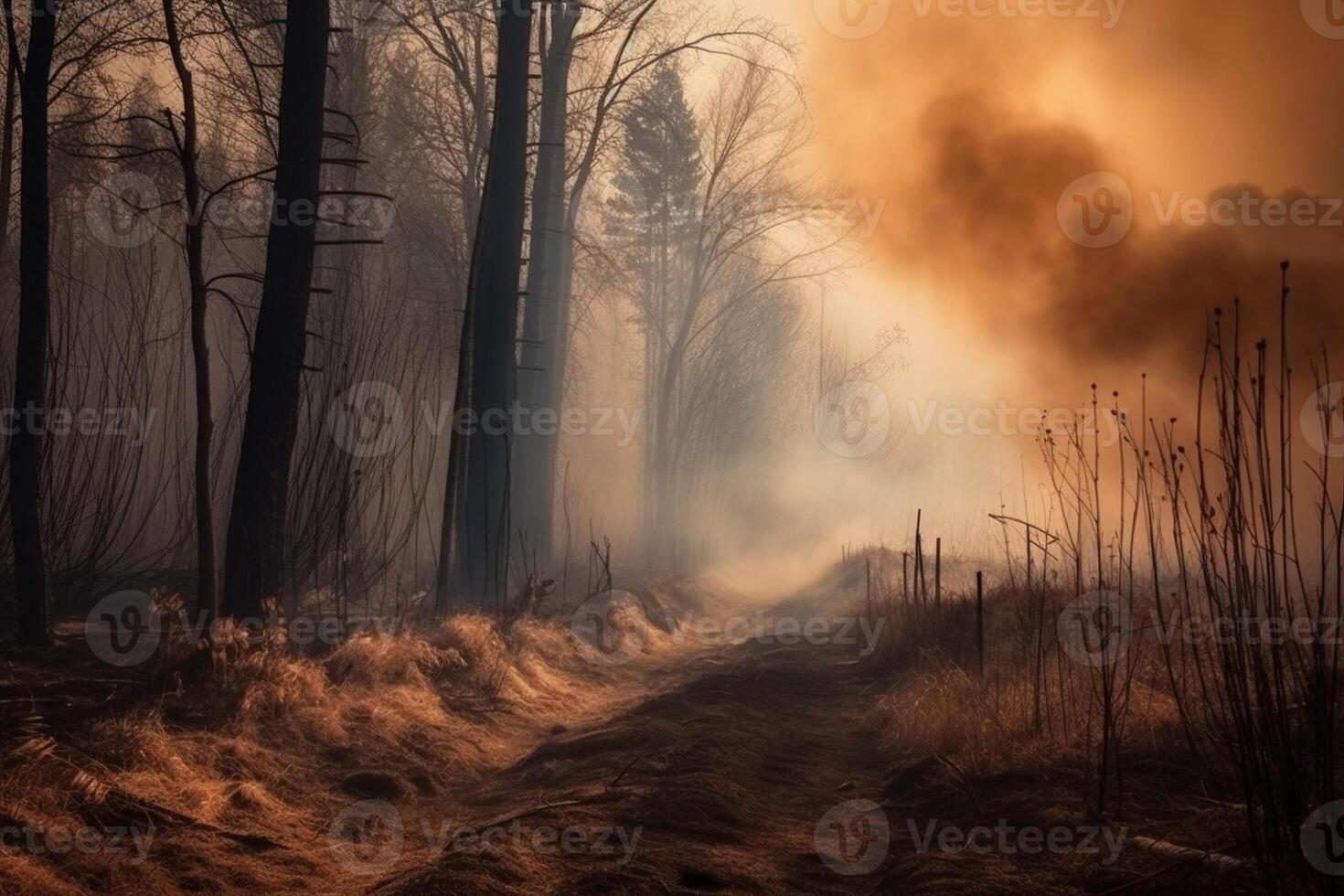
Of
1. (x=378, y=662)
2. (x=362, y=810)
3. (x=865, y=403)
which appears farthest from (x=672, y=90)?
(x=362, y=810)

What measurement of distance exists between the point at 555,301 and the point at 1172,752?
1790 cm

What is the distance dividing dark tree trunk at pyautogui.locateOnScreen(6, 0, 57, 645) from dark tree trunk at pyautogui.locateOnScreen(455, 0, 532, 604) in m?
6.03

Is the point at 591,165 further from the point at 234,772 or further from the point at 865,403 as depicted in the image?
the point at 865,403

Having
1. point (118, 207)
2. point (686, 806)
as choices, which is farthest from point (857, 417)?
point (686, 806)

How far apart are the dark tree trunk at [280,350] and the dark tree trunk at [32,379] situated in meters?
1.43

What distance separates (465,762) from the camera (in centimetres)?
829

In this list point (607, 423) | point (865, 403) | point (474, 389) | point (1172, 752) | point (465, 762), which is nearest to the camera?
point (1172, 752)

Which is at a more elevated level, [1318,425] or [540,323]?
[540,323]

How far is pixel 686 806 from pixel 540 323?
1705 centimetres

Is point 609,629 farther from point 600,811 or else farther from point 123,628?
point 600,811

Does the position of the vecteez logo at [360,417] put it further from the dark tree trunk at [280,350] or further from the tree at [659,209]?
the tree at [659,209]

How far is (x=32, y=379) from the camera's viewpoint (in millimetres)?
8461

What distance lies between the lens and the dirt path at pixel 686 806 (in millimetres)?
5285

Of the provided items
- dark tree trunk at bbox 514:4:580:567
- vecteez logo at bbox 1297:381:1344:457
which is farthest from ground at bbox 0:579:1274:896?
dark tree trunk at bbox 514:4:580:567
